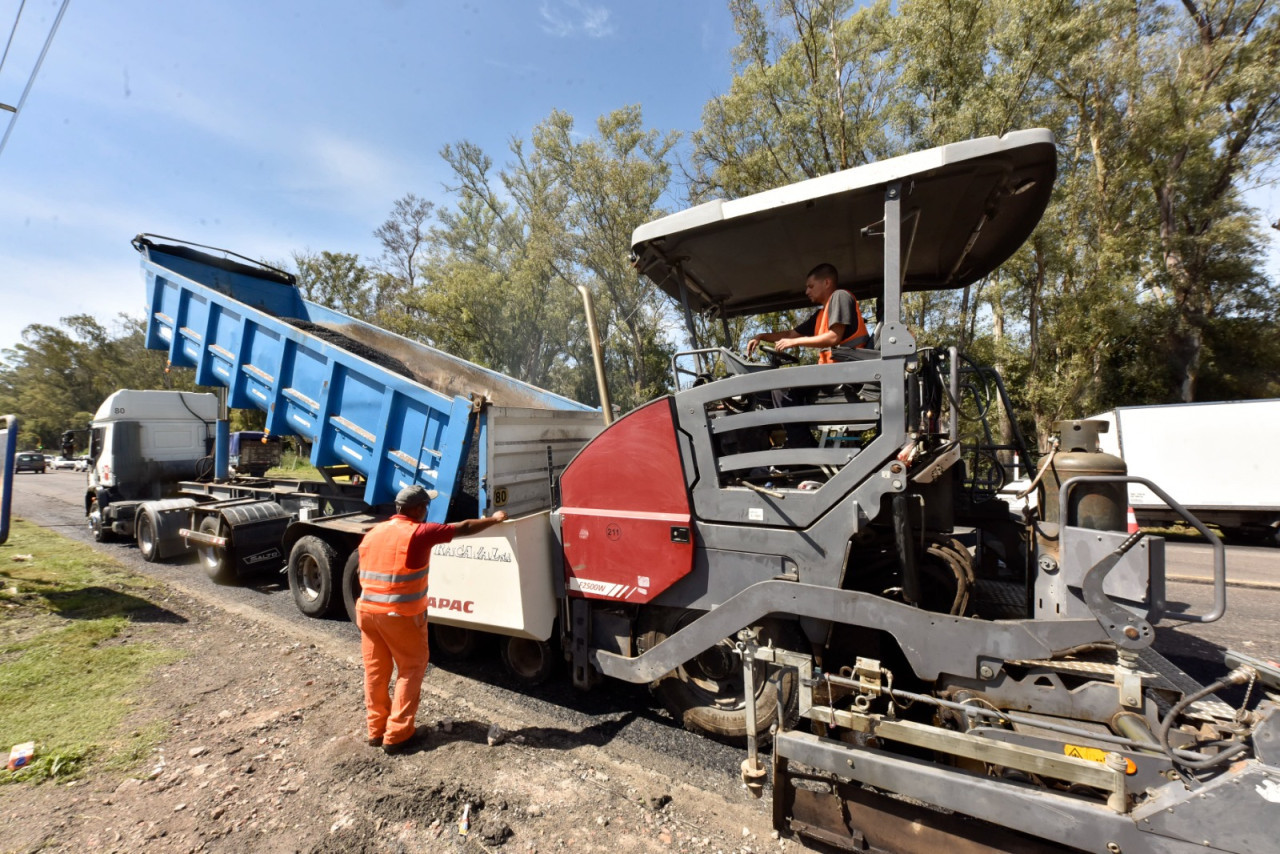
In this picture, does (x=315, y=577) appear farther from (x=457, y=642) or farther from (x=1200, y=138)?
(x=1200, y=138)

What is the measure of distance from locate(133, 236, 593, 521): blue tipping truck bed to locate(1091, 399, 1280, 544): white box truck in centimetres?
1167

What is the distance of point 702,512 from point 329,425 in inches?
151

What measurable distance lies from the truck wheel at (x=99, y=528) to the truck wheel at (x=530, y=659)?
910 cm

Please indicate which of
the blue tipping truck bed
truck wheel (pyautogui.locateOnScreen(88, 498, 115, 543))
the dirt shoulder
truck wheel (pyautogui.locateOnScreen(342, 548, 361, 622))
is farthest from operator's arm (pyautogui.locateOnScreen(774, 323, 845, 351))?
truck wheel (pyautogui.locateOnScreen(88, 498, 115, 543))

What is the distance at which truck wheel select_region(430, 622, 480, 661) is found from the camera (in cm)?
439

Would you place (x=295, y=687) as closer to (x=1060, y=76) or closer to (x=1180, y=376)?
(x=1060, y=76)

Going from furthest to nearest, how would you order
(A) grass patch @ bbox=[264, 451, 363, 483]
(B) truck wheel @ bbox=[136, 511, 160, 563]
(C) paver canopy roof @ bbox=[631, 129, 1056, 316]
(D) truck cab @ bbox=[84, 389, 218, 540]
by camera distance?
(A) grass patch @ bbox=[264, 451, 363, 483]
(D) truck cab @ bbox=[84, 389, 218, 540]
(B) truck wheel @ bbox=[136, 511, 160, 563]
(C) paver canopy roof @ bbox=[631, 129, 1056, 316]

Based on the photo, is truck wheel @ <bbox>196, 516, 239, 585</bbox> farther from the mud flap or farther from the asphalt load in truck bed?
the mud flap

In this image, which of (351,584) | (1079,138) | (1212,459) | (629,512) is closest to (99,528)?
(351,584)

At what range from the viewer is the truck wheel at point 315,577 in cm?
523

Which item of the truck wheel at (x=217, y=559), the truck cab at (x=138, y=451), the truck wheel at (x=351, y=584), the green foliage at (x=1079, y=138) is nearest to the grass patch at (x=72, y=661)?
the truck wheel at (x=217, y=559)

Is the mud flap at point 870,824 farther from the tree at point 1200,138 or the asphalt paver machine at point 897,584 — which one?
the tree at point 1200,138

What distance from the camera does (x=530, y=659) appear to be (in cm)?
402

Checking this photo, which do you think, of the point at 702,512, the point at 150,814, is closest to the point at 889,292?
the point at 702,512
